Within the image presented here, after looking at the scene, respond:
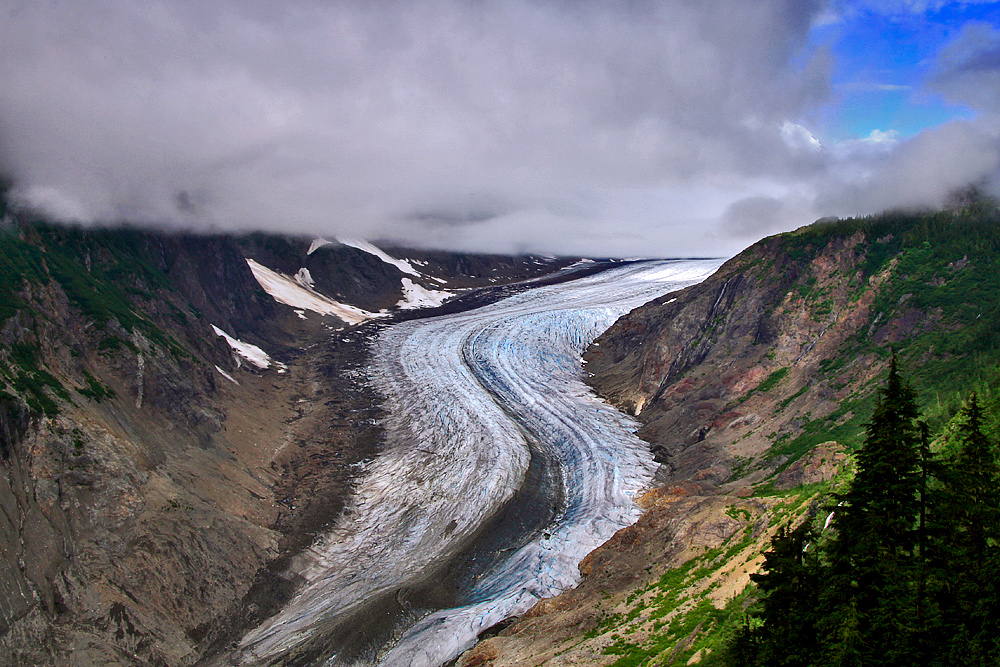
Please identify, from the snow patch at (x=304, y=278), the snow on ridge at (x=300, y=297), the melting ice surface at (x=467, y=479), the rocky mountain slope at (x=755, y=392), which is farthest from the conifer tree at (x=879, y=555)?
the snow patch at (x=304, y=278)

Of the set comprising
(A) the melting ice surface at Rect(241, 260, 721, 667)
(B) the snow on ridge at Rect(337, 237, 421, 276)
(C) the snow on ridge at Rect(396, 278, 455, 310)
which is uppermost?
(B) the snow on ridge at Rect(337, 237, 421, 276)

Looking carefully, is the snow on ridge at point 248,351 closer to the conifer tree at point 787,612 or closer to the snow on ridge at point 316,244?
the snow on ridge at point 316,244

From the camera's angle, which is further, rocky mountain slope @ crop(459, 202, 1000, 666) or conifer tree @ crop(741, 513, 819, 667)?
rocky mountain slope @ crop(459, 202, 1000, 666)

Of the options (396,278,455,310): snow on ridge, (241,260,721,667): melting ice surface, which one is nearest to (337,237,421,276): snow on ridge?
(396,278,455,310): snow on ridge

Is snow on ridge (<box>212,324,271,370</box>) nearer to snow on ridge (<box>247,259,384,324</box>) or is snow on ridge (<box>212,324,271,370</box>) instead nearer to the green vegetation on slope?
the green vegetation on slope

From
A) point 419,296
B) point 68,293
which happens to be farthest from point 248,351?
point 419,296

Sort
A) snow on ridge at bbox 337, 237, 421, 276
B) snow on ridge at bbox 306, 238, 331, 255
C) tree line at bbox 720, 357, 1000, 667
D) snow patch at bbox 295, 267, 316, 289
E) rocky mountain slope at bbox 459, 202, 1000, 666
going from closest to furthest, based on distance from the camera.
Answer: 1. tree line at bbox 720, 357, 1000, 667
2. rocky mountain slope at bbox 459, 202, 1000, 666
3. snow patch at bbox 295, 267, 316, 289
4. snow on ridge at bbox 306, 238, 331, 255
5. snow on ridge at bbox 337, 237, 421, 276
